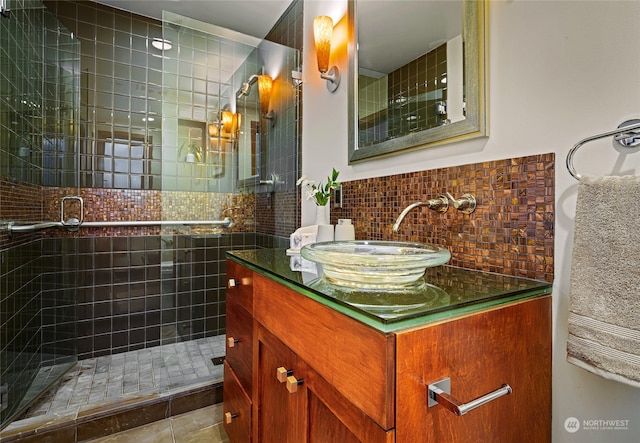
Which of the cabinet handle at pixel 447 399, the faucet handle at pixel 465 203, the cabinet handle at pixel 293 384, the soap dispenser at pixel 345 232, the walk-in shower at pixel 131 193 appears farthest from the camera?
the walk-in shower at pixel 131 193

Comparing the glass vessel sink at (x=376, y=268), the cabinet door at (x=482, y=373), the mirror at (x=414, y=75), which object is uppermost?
the mirror at (x=414, y=75)

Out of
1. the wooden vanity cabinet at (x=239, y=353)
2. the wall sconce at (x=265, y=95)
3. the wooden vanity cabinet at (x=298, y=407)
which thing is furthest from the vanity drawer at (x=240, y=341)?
the wall sconce at (x=265, y=95)

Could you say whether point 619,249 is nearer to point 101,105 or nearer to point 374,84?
point 374,84

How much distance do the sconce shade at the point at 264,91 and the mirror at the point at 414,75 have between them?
2.83 ft

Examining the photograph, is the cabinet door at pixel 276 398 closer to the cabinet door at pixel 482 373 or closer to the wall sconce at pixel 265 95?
the cabinet door at pixel 482 373

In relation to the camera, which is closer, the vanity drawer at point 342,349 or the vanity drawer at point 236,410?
the vanity drawer at point 342,349

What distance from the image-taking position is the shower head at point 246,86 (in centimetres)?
217

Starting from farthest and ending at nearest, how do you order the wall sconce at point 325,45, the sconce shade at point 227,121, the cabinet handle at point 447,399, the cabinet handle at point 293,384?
the sconce shade at point 227,121
the wall sconce at point 325,45
the cabinet handle at point 293,384
the cabinet handle at point 447,399

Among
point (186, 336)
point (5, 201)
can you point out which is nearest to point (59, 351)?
point (186, 336)

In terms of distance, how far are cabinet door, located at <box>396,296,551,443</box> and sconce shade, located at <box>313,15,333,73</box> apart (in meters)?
1.42

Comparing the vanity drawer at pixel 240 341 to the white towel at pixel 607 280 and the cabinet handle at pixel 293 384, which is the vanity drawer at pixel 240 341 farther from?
the white towel at pixel 607 280

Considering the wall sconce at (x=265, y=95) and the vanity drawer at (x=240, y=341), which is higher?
the wall sconce at (x=265, y=95)

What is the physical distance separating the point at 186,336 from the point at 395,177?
1.67 metres

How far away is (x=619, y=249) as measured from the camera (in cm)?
59
